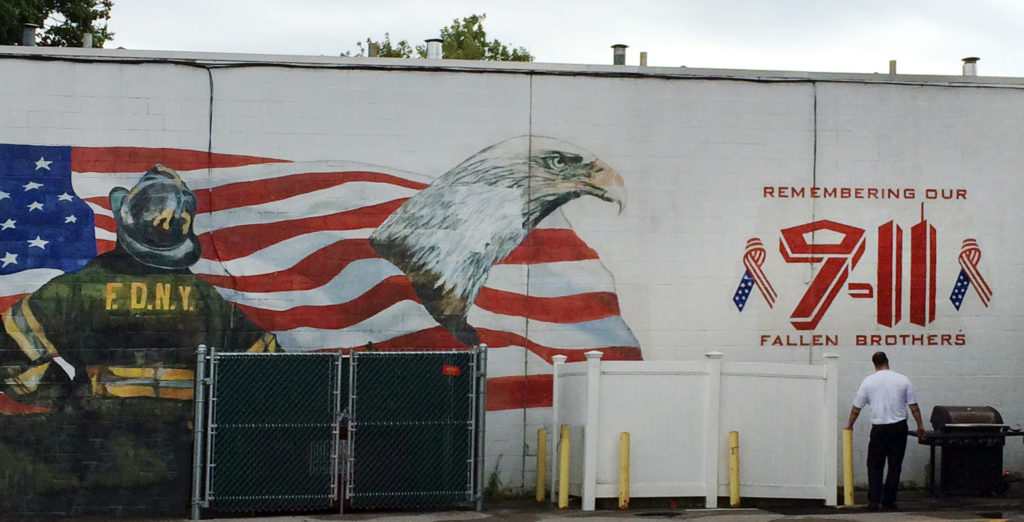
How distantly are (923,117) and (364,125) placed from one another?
7.21 m

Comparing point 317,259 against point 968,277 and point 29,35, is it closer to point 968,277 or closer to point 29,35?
point 29,35

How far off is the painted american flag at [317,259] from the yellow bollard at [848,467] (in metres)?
2.80

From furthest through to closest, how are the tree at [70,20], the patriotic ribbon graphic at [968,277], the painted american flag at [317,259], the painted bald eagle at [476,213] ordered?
the tree at [70,20] < the patriotic ribbon graphic at [968,277] < the painted bald eagle at [476,213] < the painted american flag at [317,259]

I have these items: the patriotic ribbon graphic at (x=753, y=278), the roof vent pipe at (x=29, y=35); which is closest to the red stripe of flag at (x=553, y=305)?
the patriotic ribbon graphic at (x=753, y=278)

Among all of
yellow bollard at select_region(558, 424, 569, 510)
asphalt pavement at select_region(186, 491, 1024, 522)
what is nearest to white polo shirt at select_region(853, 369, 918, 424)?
asphalt pavement at select_region(186, 491, 1024, 522)

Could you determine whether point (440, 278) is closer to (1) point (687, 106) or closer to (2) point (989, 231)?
(1) point (687, 106)

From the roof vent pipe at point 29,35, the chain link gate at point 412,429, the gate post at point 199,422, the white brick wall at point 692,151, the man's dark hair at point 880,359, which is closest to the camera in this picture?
the gate post at point 199,422

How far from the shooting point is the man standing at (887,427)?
530 inches

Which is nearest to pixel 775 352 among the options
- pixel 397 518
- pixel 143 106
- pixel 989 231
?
pixel 989 231

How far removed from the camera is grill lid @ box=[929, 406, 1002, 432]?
14625mm

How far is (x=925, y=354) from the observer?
15602 mm

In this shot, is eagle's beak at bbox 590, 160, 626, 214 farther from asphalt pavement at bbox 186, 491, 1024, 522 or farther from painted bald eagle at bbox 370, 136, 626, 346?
asphalt pavement at bbox 186, 491, 1024, 522

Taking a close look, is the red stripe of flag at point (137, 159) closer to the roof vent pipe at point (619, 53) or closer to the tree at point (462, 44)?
the roof vent pipe at point (619, 53)

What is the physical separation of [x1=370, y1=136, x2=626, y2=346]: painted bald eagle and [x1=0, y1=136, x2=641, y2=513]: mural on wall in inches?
0.7
